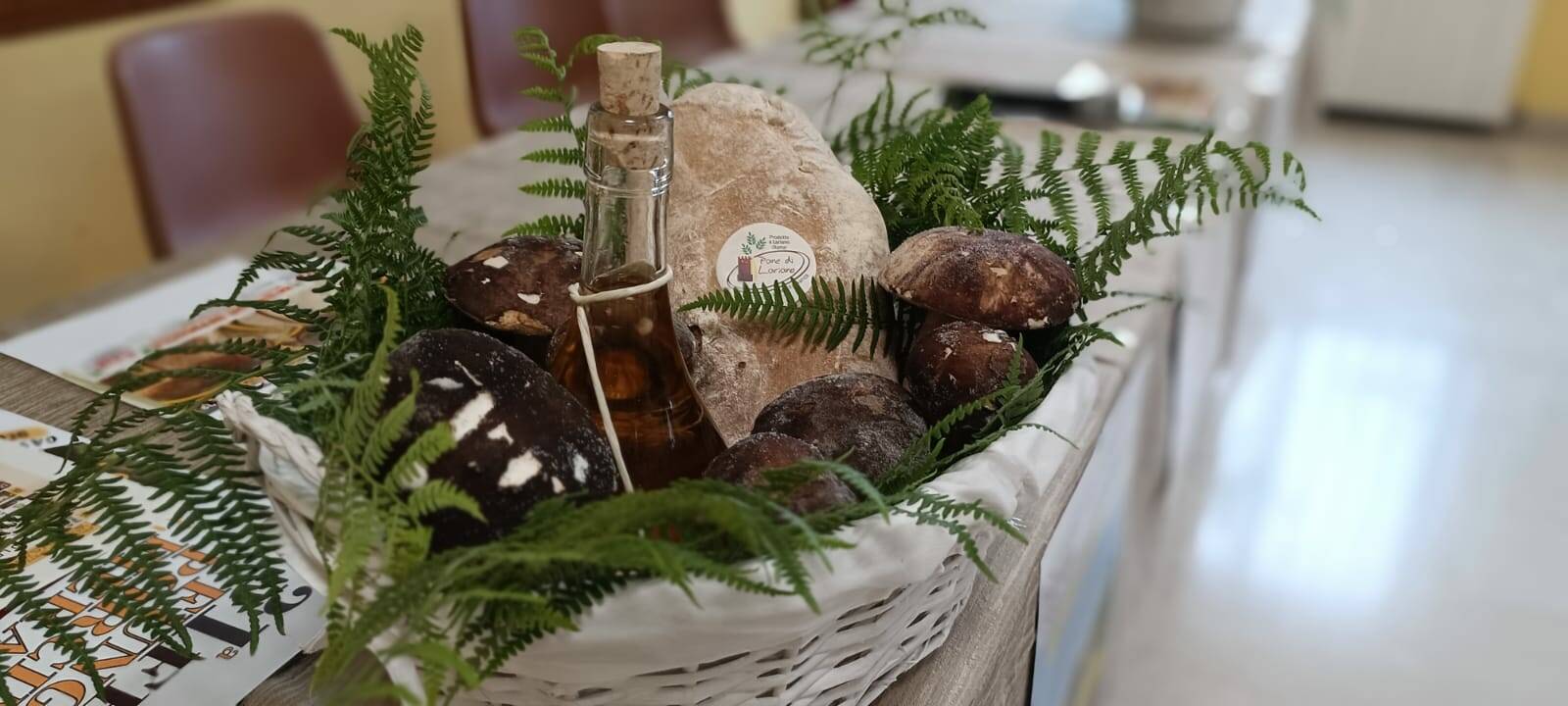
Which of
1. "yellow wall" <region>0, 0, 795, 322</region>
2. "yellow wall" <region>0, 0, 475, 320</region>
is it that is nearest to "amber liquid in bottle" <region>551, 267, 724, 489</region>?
"yellow wall" <region>0, 0, 795, 322</region>

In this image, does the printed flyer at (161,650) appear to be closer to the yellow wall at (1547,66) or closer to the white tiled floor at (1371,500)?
the white tiled floor at (1371,500)

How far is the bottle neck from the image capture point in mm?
506

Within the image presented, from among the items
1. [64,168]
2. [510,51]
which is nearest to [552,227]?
[510,51]

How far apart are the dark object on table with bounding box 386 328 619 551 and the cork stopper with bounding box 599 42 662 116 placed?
117 mm

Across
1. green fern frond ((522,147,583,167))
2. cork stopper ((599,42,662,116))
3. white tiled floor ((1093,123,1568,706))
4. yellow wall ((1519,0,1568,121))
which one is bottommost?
white tiled floor ((1093,123,1568,706))

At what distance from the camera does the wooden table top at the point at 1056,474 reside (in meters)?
0.59

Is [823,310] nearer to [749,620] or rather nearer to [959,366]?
[959,366]

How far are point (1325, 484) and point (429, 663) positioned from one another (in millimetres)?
1902

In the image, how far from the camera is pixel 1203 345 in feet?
5.46

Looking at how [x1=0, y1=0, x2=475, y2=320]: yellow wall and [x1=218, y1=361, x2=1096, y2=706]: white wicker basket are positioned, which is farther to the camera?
[x1=0, y1=0, x2=475, y2=320]: yellow wall

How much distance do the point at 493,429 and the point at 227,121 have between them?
118 centimetres

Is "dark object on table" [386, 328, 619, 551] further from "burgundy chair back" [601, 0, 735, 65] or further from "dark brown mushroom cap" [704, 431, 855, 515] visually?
"burgundy chair back" [601, 0, 735, 65]

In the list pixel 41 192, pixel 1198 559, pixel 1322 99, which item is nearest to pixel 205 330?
pixel 41 192

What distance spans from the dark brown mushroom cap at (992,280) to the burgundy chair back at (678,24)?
151cm
